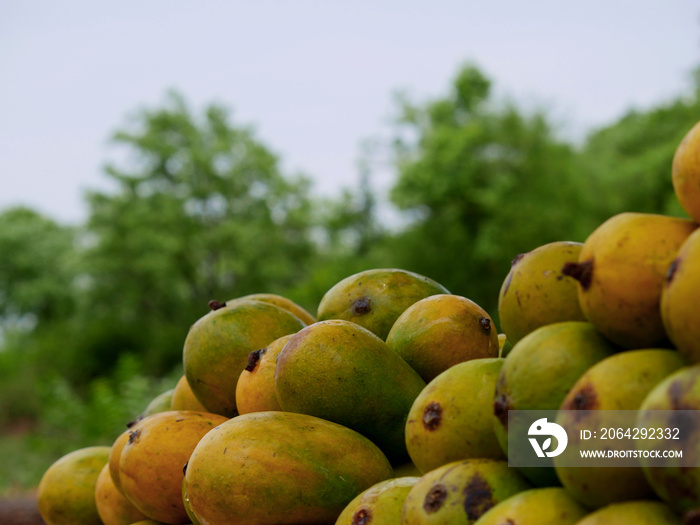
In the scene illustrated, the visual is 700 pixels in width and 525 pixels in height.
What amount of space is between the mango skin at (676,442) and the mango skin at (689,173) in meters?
0.40

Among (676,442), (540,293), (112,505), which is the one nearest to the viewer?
(676,442)

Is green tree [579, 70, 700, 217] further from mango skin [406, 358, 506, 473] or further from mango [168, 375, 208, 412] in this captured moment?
mango skin [406, 358, 506, 473]

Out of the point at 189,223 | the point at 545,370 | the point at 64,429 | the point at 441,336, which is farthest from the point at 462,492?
the point at 189,223

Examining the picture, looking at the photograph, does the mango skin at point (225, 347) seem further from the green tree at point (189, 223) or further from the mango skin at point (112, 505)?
the green tree at point (189, 223)

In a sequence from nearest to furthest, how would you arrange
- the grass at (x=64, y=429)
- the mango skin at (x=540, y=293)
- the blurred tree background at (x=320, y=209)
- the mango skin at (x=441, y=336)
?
the mango skin at (x=540, y=293) < the mango skin at (x=441, y=336) < the grass at (x=64, y=429) < the blurred tree background at (x=320, y=209)

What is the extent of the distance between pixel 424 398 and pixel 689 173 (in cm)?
75

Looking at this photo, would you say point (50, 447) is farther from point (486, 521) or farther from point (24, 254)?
point (24, 254)

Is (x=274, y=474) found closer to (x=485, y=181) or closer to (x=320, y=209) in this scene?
(x=485, y=181)

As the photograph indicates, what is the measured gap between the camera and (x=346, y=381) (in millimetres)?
1805

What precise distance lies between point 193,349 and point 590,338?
1.49m

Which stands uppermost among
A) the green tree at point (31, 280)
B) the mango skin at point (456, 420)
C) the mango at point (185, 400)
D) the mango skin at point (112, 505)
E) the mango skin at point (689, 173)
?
the green tree at point (31, 280)

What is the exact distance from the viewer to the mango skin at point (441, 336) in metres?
1.97

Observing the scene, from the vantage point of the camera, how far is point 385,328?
7.48ft

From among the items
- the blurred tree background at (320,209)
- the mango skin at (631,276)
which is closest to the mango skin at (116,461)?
the mango skin at (631,276)
